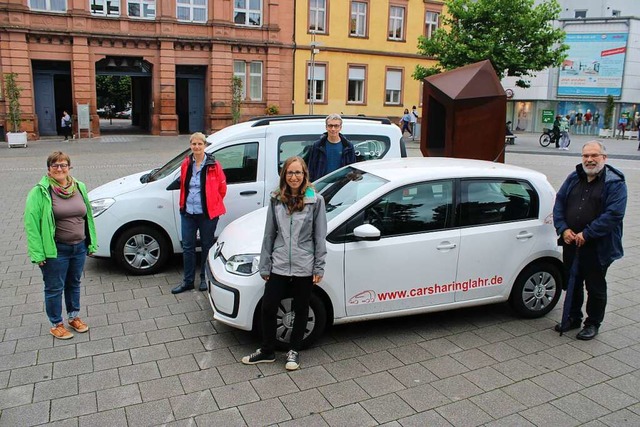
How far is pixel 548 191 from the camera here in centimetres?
586

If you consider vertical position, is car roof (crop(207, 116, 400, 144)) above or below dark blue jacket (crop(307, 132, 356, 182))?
above

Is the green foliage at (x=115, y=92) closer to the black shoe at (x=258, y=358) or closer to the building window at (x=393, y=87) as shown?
the building window at (x=393, y=87)

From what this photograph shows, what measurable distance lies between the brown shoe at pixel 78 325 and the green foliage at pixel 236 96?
26.8 meters

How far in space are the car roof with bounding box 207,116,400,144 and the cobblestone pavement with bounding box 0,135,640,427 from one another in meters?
2.11

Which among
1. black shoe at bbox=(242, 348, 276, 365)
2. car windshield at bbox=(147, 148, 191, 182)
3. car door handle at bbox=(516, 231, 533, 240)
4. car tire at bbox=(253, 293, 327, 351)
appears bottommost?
black shoe at bbox=(242, 348, 276, 365)

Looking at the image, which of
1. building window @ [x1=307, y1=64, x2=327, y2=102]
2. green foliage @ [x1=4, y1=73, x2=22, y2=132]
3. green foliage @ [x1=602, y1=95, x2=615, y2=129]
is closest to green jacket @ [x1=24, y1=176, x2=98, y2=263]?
green foliage @ [x1=4, y1=73, x2=22, y2=132]

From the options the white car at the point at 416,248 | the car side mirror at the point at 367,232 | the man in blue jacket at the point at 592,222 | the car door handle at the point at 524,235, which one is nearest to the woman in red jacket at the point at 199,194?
the white car at the point at 416,248

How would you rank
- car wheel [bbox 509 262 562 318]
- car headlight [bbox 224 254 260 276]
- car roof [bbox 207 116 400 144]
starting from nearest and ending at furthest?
car headlight [bbox 224 254 260 276], car wheel [bbox 509 262 562 318], car roof [bbox 207 116 400 144]

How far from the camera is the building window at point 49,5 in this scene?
2753 cm

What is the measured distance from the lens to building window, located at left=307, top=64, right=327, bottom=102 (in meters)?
34.3

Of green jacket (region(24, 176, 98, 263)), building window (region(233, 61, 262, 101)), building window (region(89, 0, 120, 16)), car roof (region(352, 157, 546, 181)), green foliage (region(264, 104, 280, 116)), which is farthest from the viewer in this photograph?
green foliage (region(264, 104, 280, 116))

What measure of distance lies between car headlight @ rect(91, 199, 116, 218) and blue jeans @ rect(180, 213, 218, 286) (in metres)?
1.08

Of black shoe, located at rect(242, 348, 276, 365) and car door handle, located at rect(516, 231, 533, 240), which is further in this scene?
car door handle, located at rect(516, 231, 533, 240)

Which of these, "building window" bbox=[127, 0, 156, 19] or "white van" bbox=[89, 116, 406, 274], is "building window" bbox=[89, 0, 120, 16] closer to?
"building window" bbox=[127, 0, 156, 19]
